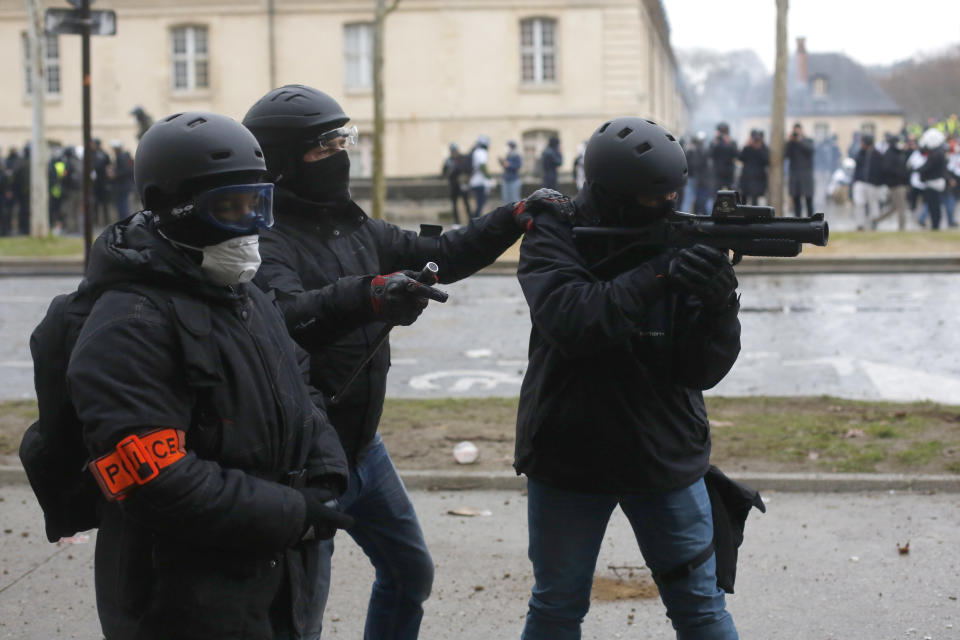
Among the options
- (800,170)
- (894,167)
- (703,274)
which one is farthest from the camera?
(800,170)

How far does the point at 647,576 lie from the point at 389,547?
162 cm

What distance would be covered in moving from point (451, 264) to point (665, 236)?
0.85 m

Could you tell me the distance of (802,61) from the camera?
8731cm

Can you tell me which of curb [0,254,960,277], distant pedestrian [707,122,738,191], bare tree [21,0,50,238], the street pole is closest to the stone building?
bare tree [21,0,50,238]

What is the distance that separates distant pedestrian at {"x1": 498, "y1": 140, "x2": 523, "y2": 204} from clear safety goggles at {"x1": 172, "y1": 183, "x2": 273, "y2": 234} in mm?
22094

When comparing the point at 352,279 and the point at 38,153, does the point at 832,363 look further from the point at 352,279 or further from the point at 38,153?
the point at 38,153

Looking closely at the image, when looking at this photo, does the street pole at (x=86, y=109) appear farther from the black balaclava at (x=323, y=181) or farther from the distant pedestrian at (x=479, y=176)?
the distant pedestrian at (x=479, y=176)

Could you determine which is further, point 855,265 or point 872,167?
point 872,167

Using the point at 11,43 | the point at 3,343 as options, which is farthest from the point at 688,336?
the point at 11,43

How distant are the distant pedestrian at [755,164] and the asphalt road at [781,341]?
627 centimetres

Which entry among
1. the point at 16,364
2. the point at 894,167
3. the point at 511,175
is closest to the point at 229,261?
the point at 16,364

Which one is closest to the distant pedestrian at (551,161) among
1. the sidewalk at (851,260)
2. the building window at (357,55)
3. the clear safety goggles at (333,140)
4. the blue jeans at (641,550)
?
the sidewalk at (851,260)

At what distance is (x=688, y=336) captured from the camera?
3.23 metres

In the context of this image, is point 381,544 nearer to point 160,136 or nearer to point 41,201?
point 160,136
